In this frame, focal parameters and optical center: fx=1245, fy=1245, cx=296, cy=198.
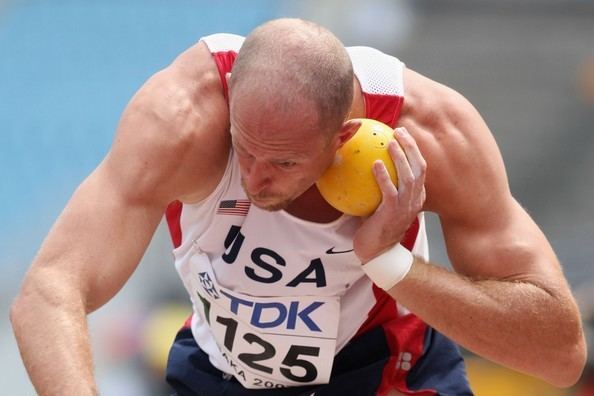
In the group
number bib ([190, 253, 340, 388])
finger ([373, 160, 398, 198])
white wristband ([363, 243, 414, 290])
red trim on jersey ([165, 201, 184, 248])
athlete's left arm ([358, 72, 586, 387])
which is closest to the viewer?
finger ([373, 160, 398, 198])

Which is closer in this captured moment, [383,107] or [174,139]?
[174,139]

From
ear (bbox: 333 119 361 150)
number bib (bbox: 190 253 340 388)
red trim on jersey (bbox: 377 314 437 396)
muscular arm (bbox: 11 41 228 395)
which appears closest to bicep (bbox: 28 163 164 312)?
muscular arm (bbox: 11 41 228 395)

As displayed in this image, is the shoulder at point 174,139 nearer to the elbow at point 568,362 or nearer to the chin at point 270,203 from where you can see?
the chin at point 270,203

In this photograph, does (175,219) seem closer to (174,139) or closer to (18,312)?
(174,139)

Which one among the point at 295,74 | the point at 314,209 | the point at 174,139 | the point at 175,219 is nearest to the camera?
the point at 295,74

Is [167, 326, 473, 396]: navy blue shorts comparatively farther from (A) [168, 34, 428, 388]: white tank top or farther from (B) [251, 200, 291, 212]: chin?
(B) [251, 200, 291, 212]: chin

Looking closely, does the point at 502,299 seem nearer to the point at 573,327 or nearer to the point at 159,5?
the point at 573,327

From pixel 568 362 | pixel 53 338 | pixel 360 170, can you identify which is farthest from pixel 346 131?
pixel 568 362

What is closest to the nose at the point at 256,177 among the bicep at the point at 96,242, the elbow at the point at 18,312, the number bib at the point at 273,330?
the bicep at the point at 96,242

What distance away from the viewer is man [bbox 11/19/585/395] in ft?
12.6

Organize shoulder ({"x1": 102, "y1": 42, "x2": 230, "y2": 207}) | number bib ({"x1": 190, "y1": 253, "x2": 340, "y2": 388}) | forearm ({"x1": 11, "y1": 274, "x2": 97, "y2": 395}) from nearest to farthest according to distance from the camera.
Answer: forearm ({"x1": 11, "y1": 274, "x2": 97, "y2": 395}), shoulder ({"x1": 102, "y1": 42, "x2": 230, "y2": 207}), number bib ({"x1": 190, "y1": 253, "x2": 340, "y2": 388})

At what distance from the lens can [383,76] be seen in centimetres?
432

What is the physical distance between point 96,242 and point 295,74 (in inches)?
32.1

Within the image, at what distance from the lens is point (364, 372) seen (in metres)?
4.76
